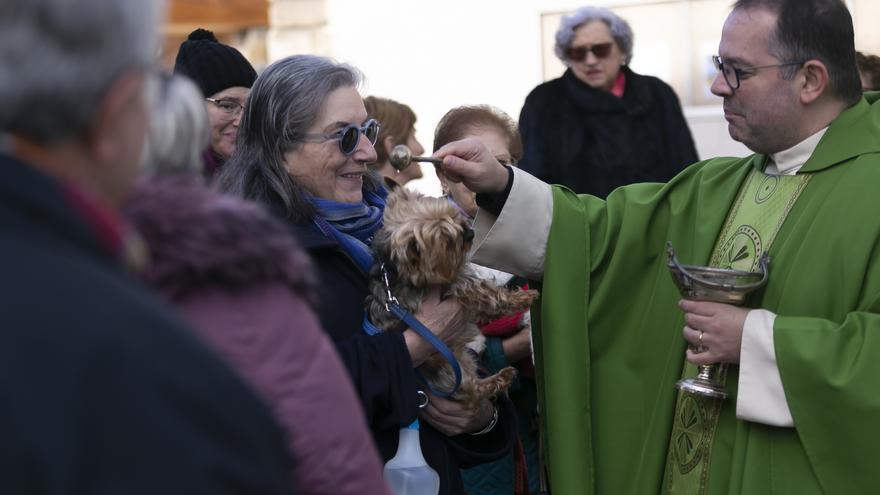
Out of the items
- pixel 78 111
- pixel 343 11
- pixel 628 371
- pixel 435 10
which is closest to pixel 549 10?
pixel 435 10

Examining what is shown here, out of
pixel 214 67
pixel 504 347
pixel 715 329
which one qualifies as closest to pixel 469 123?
pixel 504 347

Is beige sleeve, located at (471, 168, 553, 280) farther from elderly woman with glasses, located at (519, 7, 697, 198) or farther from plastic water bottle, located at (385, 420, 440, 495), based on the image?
elderly woman with glasses, located at (519, 7, 697, 198)

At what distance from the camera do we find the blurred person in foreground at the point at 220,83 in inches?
154

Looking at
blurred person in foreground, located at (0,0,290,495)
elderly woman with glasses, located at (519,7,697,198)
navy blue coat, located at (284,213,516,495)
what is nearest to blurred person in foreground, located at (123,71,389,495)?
blurred person in foreground, located at (0,0,290,495)

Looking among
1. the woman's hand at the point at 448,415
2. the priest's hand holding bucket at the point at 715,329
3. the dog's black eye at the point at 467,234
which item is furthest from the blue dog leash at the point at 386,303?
the priest's hand holding bucket at the point at 715,329

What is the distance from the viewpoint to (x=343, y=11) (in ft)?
29.5

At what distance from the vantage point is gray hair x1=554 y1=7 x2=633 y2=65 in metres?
5.86

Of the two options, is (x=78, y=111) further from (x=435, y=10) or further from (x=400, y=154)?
(x=435, y=10)

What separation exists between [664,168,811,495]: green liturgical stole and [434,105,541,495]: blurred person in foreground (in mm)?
514

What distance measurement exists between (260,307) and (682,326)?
218 cm

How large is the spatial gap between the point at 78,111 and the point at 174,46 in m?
8.77

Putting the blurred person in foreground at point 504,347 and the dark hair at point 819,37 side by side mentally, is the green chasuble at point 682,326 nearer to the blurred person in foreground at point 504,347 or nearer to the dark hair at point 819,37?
the dark hair at point 819,37

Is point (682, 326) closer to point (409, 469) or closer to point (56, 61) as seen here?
point (409, 469)

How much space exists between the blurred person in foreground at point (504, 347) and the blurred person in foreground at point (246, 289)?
7.00ft
